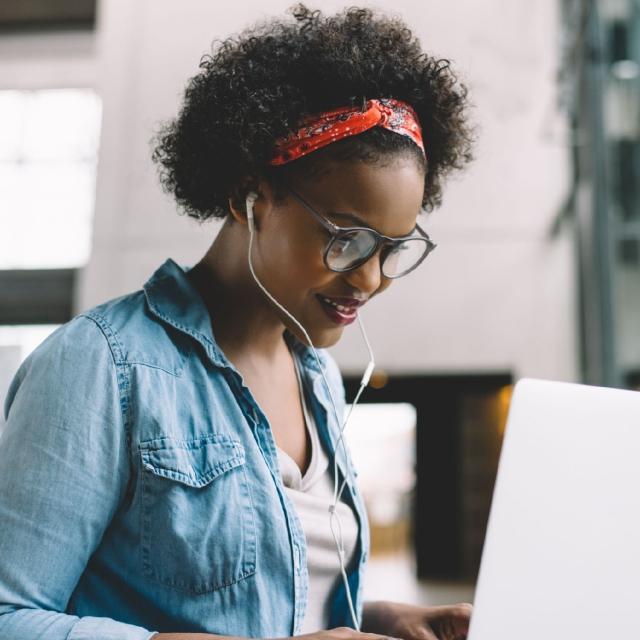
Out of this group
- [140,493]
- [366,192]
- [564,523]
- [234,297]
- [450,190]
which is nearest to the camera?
[564,523]

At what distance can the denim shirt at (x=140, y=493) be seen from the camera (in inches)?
26.9

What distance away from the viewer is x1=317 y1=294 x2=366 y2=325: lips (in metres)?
0.90

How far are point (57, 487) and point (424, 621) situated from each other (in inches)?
17.6

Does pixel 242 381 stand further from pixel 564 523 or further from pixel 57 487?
pixel 564 523

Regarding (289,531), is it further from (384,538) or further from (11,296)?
(384,538)

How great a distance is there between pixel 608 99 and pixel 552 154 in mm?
393

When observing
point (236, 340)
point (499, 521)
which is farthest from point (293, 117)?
point (499, 521)

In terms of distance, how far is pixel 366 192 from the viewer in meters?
0.85

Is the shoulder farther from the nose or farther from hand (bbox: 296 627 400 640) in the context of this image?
hand (bbox: 296 627 400 640)

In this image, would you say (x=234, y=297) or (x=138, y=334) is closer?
(x=138, y=334)

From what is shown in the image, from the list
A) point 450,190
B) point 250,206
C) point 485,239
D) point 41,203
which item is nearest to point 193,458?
point 250,206

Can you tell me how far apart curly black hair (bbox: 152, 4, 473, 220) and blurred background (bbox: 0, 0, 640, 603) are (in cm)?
83

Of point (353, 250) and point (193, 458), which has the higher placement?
point (353, 250)

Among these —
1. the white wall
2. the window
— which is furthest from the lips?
the white wall
